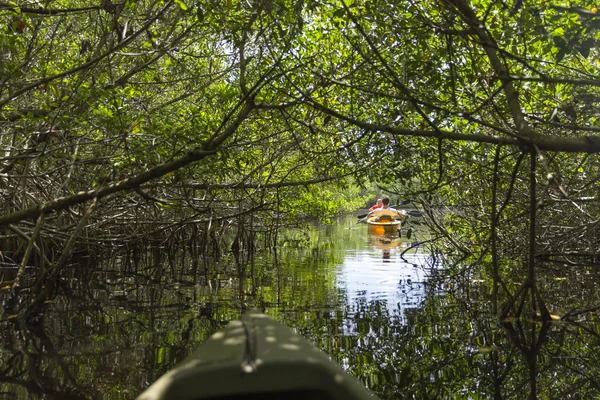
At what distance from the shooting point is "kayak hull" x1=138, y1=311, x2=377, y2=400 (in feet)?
5.49

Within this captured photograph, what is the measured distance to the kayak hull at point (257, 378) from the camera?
1.67 metres

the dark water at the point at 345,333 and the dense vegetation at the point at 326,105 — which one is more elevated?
the dense vegetation at the point at 326,105

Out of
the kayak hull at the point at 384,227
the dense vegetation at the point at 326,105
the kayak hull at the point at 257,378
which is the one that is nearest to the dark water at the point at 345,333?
the dense vegetation at the point at 326,105

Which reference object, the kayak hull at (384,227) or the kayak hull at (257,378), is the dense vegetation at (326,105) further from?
the kayak hull at (384,227)

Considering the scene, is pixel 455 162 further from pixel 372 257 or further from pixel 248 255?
pixel 248 255

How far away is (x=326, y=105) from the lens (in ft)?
18.0

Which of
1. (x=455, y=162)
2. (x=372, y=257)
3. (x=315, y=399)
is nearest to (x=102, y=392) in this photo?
(x=315, y=399)

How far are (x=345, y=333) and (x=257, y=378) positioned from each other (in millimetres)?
2546

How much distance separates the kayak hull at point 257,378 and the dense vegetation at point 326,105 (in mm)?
1516

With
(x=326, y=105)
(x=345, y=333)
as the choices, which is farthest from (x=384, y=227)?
(x=345, y=333)

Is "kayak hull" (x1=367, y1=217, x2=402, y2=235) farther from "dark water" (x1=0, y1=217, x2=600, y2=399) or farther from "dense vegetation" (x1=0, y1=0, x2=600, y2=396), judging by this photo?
"dark water" (x1=0, y1=217, x2=600, y2=399)

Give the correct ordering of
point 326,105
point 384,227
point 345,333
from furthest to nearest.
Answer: point 384,227 < point 326,105 < point 345,333

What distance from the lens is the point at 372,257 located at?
10.2 metres

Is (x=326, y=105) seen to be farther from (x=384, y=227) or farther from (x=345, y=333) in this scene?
(x=384, y=227)
